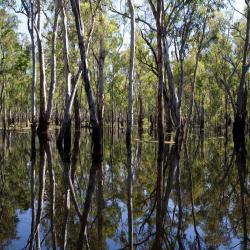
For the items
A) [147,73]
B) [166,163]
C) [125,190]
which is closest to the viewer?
[125,190]

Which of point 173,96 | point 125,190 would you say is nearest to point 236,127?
point 173,96

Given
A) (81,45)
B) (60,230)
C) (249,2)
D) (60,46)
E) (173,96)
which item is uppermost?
(249,2)

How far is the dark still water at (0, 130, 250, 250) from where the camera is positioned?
5.49 m

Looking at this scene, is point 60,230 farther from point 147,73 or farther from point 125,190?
point 147,73

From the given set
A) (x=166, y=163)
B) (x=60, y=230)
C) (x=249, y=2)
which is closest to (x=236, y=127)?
(x=249, y=2)

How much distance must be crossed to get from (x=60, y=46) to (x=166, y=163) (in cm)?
1568

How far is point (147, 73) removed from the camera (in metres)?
44.7

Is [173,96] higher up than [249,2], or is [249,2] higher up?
[249,2]

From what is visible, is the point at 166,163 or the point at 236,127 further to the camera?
the point at 236,127

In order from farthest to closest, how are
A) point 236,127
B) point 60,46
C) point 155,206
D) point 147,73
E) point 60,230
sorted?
point 147,73, point 60,46, point 236,127, point 155,206, point 60,230

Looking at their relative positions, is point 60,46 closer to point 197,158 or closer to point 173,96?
point 173,96

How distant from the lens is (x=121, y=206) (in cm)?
754

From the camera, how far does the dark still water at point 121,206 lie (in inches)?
216

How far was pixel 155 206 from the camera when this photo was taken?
7.35m
